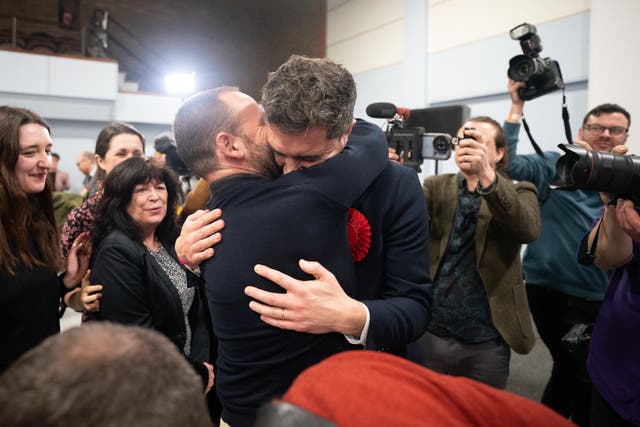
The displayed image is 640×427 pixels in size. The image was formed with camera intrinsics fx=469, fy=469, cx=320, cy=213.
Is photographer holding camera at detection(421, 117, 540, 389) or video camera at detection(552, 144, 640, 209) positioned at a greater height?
video camera at detection(552, 144, 640, 209)

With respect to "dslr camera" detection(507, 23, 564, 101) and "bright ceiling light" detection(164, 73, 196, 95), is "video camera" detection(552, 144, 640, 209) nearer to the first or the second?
"dslr camera" detection(507, 23, 564, 101)

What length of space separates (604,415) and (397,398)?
116 cm

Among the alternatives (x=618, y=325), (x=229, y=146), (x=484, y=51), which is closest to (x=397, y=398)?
(x=229, y=146)

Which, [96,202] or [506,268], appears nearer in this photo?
[506,268]

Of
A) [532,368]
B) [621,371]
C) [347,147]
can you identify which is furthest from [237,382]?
[532,368]

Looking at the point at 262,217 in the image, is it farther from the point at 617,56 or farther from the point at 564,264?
the point at 617,56

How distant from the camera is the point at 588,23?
11.7ft

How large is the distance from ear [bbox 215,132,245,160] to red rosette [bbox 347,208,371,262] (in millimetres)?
249

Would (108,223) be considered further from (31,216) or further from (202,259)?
(202,259)

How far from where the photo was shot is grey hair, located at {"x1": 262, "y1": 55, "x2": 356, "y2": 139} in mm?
793

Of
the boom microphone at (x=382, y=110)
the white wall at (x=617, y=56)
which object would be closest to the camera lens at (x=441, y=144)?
the boom microphone at (x=382, y=110)

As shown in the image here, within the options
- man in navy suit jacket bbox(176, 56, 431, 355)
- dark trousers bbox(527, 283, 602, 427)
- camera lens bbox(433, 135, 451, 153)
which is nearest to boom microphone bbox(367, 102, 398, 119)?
camera lens bbox(433, 135, 451, 153)

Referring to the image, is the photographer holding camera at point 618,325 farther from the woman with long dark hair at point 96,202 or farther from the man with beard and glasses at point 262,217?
the woman with long dark hair at point 96,202

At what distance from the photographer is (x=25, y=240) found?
138 cm
